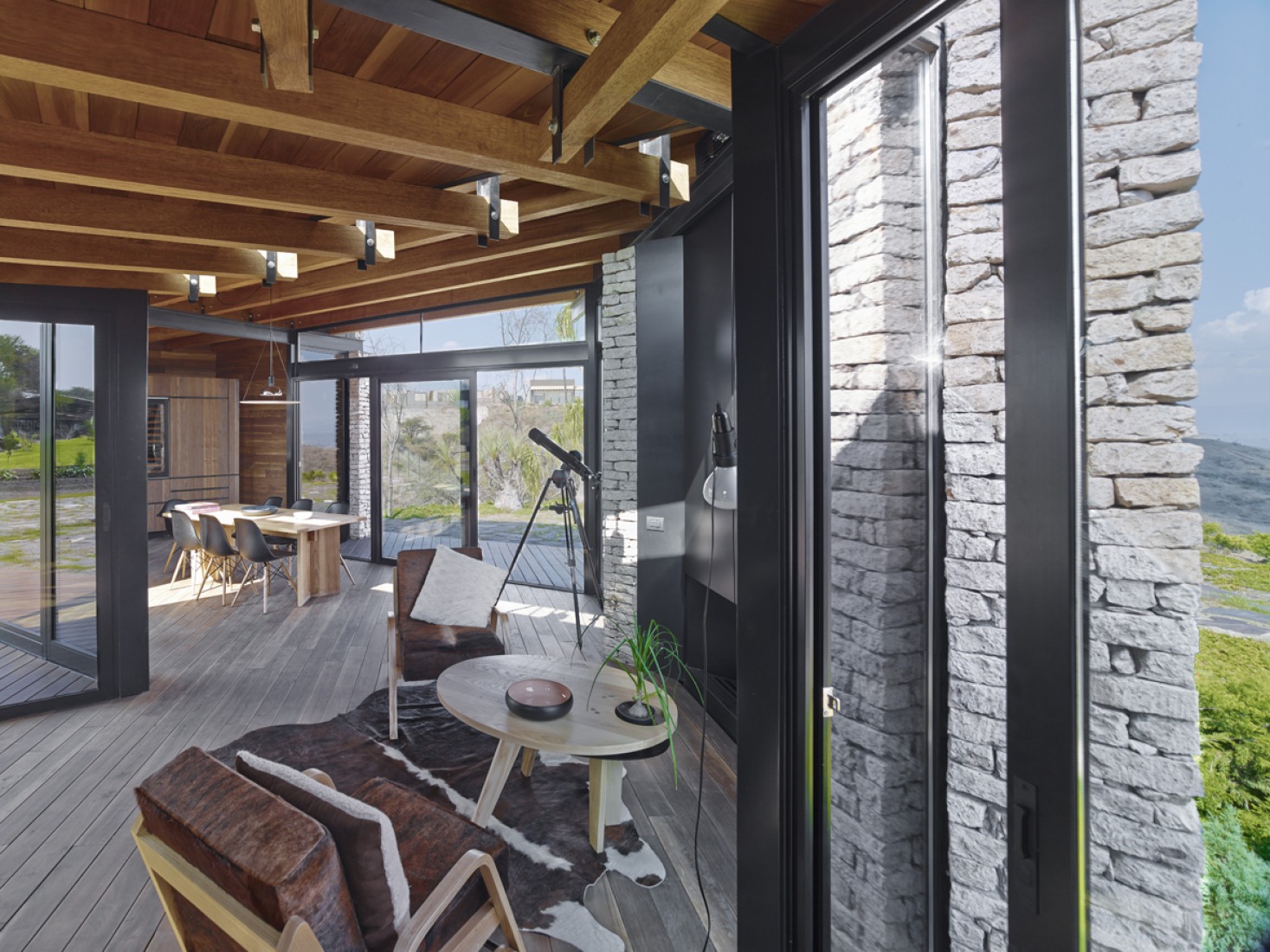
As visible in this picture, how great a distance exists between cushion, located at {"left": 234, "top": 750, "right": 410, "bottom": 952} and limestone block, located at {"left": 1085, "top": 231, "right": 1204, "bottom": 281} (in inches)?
65.7

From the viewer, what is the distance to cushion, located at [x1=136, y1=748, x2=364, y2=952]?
1.31m

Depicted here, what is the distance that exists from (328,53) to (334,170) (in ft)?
3.75

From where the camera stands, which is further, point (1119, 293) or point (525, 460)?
point (525, 460)

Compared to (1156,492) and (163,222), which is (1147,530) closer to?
(1156,492)

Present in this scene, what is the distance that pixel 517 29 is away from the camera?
5.70 ft

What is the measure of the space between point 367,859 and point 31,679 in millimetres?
4110

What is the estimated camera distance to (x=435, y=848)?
5.88 ft

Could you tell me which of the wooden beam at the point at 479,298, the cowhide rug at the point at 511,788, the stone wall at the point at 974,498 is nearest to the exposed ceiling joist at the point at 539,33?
the stone wall at the point at 974,498

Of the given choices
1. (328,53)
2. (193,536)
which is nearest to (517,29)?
(328,53)

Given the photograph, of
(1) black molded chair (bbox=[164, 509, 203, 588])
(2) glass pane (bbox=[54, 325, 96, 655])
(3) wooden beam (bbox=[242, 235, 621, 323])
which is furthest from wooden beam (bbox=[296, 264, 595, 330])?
(2) glass pane (bbox=[54, 325, 96, 655])

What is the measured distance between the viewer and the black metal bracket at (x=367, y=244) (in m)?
3.91

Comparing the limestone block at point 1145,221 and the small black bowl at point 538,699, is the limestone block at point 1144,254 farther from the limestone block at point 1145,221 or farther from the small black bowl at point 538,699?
the small black bowl at point 538,699

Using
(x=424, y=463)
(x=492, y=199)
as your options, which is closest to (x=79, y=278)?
(x=492, y=199)

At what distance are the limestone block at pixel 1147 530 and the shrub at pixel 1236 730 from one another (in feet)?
0.40
